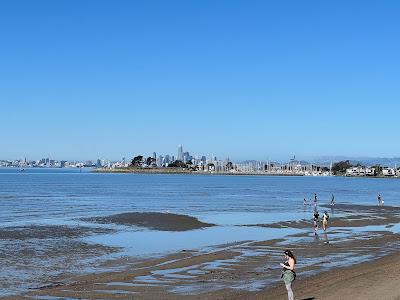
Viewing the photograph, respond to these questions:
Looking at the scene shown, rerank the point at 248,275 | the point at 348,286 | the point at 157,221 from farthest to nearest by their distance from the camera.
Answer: the point at 157,221
the point at 248,275
the point at 348,286

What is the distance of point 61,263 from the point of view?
29.9 m

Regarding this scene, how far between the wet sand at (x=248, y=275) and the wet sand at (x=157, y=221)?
1412cm

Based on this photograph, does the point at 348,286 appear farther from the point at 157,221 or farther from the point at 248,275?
the point at 157,221

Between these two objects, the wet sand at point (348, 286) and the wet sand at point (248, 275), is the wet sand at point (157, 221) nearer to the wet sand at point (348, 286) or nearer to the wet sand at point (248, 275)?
the wet sand at point (248, 275)

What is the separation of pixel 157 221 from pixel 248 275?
1214 inches

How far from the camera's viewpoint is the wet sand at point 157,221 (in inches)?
2019

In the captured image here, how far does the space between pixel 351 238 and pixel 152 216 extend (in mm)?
24277

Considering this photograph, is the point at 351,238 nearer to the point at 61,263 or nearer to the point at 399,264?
the point at 399,264

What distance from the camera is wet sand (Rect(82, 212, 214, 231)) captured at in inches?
2019

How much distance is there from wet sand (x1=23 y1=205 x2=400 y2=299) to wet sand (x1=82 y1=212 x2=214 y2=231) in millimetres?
14123

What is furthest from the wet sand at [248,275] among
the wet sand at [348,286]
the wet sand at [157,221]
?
the wet sand at [157,221]

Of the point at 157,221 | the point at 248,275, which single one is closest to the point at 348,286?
the point at 248,275

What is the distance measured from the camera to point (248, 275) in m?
26.1

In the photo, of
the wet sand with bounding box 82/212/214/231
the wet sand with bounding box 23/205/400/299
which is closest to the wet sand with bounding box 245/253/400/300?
the wet sand with bounding box 23/205/400/299
